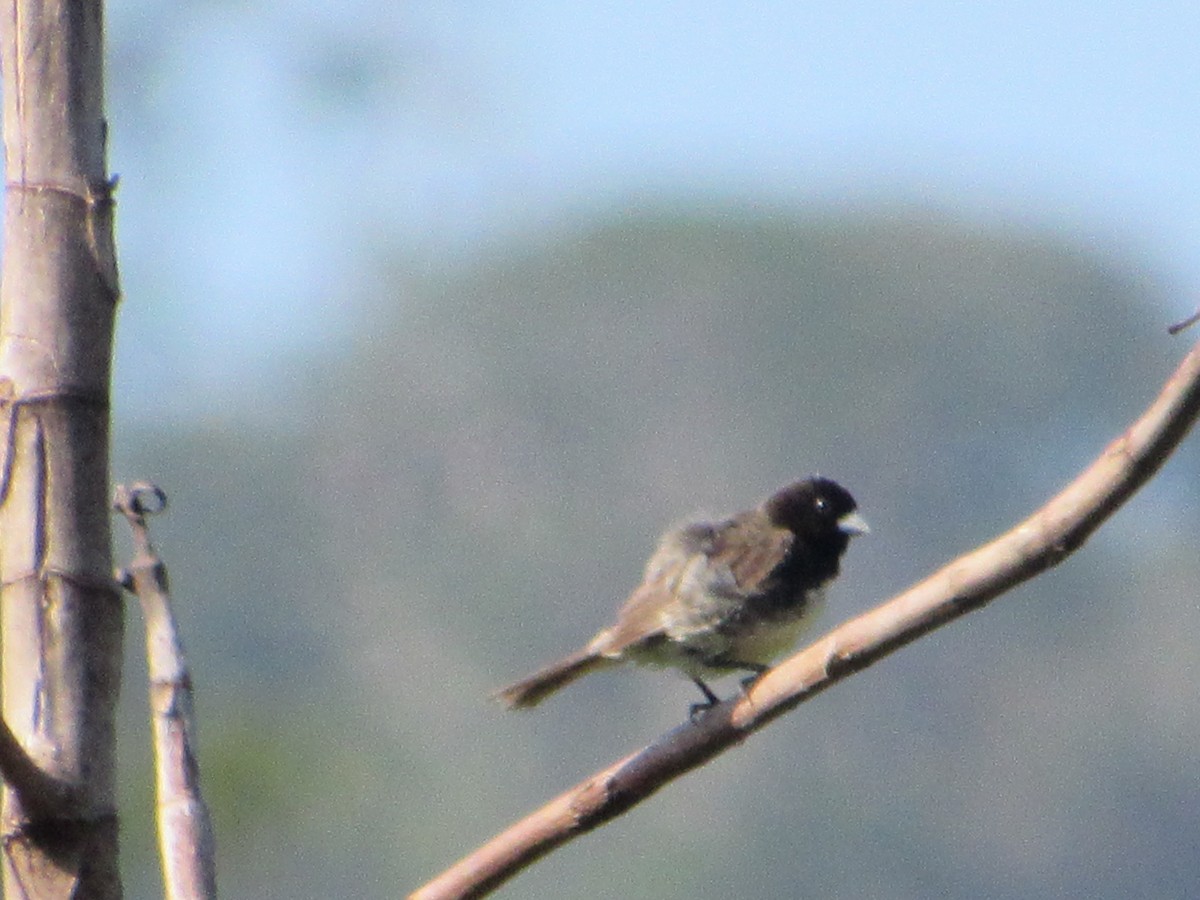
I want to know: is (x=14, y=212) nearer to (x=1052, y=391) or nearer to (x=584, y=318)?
(x=1052, y=391)

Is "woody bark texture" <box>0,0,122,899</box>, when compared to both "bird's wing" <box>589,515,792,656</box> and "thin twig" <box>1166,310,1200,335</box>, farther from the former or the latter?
"bird's wing" <box>589,515,792,656</box>

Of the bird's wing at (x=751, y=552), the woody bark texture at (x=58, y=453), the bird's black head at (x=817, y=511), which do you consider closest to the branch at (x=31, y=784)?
the woody bark texture at (x=58, y=453)

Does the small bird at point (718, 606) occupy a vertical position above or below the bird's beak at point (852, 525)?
below

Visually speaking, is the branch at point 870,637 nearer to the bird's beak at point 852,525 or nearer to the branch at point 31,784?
the branch at point 31,784

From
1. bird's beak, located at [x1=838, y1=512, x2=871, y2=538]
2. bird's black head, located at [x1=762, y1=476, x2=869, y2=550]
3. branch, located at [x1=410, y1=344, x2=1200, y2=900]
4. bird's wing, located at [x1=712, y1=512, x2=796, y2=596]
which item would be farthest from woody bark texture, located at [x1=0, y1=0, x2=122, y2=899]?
bird's beak, located at [x1=838, y1=512, x2=871, y2=538]

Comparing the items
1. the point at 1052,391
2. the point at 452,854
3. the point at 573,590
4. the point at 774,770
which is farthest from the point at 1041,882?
the point at 1052,391
